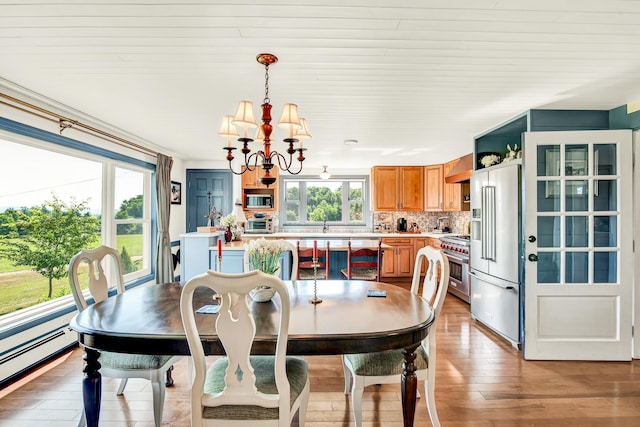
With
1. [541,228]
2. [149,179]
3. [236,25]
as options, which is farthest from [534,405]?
[149,179]

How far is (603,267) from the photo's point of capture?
279 cm

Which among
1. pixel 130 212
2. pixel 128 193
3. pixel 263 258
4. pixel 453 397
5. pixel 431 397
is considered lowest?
pixel 453 397

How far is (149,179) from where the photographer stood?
4.70m

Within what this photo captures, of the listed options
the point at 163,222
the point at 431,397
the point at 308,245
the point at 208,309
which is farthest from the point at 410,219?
the point at 208,309

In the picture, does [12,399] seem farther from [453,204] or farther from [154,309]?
[453,204]

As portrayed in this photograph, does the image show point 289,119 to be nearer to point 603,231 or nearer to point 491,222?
point 491,222

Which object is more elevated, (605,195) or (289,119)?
(289,119)

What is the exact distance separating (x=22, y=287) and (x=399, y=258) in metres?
5.19

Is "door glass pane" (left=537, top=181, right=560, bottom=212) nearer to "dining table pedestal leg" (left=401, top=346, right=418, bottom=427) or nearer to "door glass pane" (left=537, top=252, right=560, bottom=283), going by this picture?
"door glass pane" (left=537, top=252, right=560, bottom=283)

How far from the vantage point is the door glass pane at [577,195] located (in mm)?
2812

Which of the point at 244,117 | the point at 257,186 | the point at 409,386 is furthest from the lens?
the point at 257,186

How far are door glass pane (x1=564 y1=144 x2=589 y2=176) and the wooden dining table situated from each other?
2.01 m

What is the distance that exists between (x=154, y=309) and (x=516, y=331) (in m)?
3.13

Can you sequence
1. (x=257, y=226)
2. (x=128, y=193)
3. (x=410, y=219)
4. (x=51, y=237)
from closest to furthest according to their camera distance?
(x=51, y=237) → (x=128, y=193) → (x=257, y=226) → (x=410, y=219)
